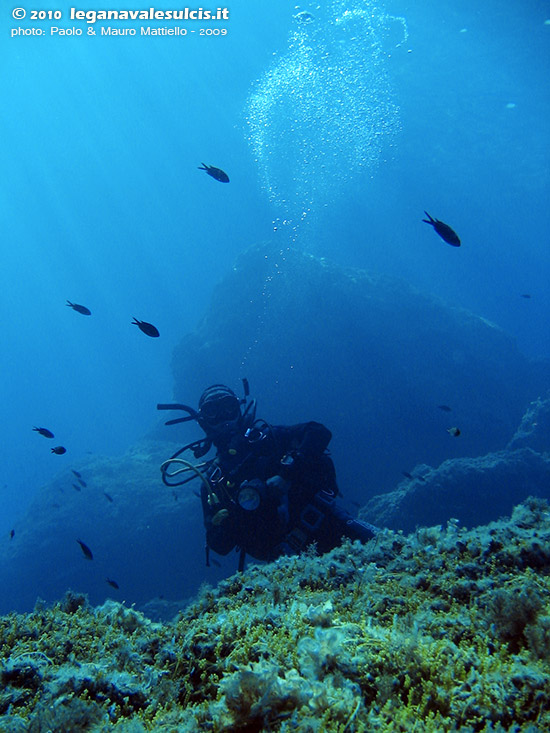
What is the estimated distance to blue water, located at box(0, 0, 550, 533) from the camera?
36062mm

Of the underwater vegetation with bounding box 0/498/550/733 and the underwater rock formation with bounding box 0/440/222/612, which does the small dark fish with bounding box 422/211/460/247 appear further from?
the underwater rock formation with bounding box 0/440/222/612

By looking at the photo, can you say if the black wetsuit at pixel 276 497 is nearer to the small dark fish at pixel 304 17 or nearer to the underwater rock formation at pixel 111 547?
the underwater rock formation at pixel 111 547

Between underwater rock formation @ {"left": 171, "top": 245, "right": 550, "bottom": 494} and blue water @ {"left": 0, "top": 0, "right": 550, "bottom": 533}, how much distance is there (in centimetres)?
858

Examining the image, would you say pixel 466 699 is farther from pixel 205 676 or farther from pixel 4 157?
pixel 4 157

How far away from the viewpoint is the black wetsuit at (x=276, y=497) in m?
4.93

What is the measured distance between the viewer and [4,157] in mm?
73438

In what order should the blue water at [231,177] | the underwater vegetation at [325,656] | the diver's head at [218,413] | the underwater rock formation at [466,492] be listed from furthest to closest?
the blue water at [231,177], the underwater rock formation at [466,492], the diver's head at [218,413], the underwater vegetation at [325,656]

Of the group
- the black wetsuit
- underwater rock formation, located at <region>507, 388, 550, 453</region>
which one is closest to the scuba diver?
the black wetsuit

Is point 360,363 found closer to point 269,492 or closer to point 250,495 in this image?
point 269,492

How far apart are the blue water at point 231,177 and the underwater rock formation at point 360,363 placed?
28.1 ft

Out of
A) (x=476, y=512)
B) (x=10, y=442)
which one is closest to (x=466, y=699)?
(x=476, y=512)

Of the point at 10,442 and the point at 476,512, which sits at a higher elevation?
the point at 476,512

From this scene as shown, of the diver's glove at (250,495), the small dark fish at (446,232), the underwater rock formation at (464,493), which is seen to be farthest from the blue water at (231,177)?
the diver's glove at (250,495)

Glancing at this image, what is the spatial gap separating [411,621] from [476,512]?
11743 mm
